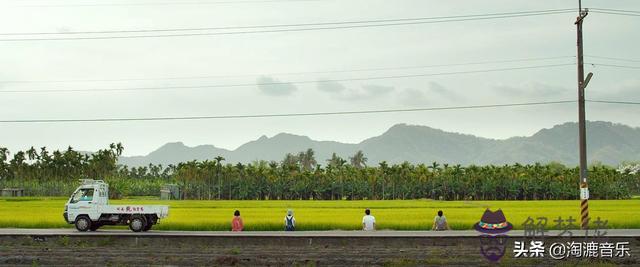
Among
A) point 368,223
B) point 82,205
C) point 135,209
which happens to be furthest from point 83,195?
point 368,223

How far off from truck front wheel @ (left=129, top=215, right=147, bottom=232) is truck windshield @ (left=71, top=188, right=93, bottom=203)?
112 inches

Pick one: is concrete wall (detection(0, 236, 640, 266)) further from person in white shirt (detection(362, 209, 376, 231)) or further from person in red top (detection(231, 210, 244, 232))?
person in white shirt (detection(362, 209, 376, 231))

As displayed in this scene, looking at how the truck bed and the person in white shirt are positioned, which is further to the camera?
the person in white shirt

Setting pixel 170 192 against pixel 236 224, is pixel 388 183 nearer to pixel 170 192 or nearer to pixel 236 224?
pixel 170 192

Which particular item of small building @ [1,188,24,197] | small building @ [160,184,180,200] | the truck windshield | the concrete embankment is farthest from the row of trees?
the concrete embankment

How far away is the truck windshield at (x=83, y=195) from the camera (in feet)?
135

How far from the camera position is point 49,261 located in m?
27.4

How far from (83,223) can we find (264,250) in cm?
1457

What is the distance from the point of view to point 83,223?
4103cm

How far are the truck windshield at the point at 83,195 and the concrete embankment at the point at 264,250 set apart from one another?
4154mm

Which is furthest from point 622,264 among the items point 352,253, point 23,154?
point 23,154

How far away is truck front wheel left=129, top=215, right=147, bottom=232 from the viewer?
40.7m

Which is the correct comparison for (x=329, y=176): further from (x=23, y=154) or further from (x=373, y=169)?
(x=23, y=154)

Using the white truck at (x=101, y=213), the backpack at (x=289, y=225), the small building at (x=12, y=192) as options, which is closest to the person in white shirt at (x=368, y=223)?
the backpack at (x=289, y=225)
